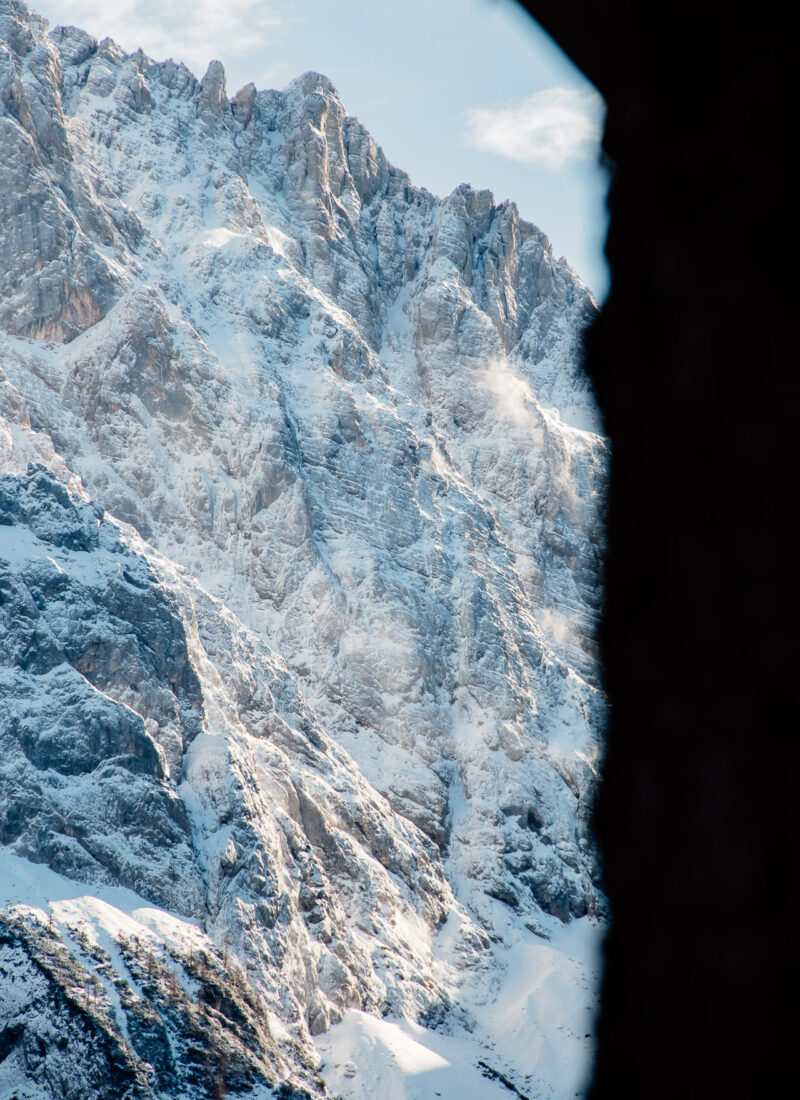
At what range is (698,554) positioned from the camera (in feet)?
8.73

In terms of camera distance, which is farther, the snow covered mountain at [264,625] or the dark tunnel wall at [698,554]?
the snow covered mountain at [264,625]

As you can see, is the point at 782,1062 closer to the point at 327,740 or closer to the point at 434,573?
the point at 327,740

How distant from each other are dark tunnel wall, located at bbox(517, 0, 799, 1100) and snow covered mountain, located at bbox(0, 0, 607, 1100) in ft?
246

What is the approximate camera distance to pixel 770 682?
7.91ft

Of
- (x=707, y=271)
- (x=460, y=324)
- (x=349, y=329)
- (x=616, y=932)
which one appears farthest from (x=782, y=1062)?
(x=460, y=324)

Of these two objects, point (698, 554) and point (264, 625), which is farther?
point (264, 625)

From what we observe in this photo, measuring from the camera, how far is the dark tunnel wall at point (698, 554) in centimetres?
244

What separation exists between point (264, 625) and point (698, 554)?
13889cm

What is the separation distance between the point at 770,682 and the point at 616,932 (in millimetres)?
703

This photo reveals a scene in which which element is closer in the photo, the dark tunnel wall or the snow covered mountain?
the dark tunnel wall

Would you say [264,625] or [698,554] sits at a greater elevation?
[264,625]

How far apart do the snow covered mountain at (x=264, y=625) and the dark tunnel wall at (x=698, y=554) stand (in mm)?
74984

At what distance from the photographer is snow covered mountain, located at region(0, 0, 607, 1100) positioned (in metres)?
93.4

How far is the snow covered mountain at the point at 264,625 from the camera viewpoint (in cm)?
9344
